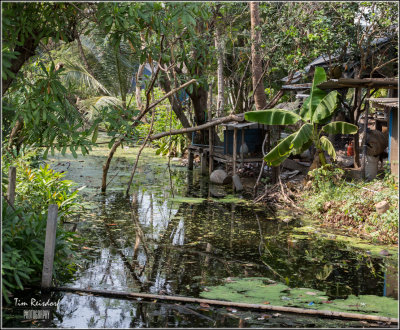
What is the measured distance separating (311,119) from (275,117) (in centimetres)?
76

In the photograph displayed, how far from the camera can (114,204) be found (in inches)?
463

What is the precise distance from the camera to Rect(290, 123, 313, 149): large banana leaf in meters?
10.8

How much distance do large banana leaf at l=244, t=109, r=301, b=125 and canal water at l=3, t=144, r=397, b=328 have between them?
196cm

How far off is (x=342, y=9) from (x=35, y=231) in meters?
8.79

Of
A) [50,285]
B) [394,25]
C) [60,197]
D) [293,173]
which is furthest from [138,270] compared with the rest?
[394,25]

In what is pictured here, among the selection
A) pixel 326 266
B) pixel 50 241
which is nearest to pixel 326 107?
pixel 326 266

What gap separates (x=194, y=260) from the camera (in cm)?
779

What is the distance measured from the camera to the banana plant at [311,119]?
35.8 feet

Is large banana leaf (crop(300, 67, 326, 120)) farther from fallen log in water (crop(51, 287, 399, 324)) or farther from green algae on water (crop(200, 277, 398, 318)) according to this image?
fallen log in water (crop(51, 287, 399, 324))

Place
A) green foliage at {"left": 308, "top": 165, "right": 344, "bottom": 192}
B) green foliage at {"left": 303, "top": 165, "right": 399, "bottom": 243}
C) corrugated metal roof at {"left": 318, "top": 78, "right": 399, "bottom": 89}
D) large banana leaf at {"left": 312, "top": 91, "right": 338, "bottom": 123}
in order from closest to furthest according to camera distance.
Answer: green foliage at {"left": 303, "top": 165, "right": 399, "bottom": 243} → corrugated metal roof at {"left": 318, "top": 78, "right": 399, "bottom": 89} → large banana leaf at {"left": 312, "top": 91, "right": 338, "bottom": 123} → green foliage at {"left": 308, "top": 165, "right": 344, "bottom": 192}

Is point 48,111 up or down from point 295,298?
up

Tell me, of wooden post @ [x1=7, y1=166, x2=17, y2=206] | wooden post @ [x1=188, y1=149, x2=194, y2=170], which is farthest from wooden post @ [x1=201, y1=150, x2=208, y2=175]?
wooden post @ [x1=7, y1=166, x2=17, y2=206]

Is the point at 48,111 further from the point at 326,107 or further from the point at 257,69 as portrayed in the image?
the point at 257,69

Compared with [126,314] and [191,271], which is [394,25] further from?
[126,314]
